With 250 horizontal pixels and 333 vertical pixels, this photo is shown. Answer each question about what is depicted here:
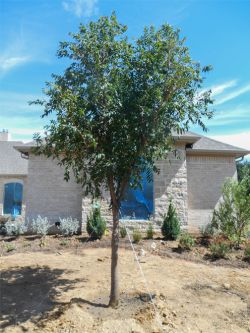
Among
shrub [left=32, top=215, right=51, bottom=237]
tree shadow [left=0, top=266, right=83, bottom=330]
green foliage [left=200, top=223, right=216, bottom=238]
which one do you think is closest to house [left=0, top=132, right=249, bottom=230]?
green foliage [left=200, top=223, right=216, bottom=238]

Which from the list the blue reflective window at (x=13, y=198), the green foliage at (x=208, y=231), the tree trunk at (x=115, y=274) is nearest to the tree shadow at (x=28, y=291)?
the tree trunk at (x=115, y=274)

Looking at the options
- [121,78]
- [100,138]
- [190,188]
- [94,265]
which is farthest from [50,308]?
[190,188]

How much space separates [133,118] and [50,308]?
3743 mm

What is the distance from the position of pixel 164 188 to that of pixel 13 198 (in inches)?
414

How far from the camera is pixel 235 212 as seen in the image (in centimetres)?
1134

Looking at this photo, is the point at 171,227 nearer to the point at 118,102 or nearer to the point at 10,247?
the point at 10,247

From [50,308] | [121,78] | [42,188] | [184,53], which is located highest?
[184,53]

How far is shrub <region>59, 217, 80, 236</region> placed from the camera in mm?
11945

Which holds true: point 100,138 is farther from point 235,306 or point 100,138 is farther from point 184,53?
point 235,306

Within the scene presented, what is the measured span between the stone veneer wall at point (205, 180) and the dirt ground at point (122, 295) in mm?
4647

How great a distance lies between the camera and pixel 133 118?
5422 mm

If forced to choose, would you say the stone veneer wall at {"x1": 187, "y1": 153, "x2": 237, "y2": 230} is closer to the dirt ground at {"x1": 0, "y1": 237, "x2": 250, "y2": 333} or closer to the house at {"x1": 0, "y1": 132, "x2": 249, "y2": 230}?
the house at {"x1": 0, "y1": 132, "x2": 249, "y2": 230}

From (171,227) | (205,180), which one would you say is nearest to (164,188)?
(171,227)

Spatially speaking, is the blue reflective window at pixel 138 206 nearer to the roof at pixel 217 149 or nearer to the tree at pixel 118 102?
the roof at pixel 217 149
